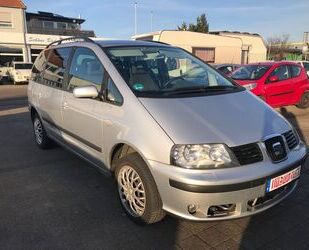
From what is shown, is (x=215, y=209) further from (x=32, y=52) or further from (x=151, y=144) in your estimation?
(x=32, y=52)

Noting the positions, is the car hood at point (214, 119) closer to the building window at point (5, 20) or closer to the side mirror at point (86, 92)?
the side mirror at point (86, 92)

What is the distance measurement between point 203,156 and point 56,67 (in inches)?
122

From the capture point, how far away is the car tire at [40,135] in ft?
19.5

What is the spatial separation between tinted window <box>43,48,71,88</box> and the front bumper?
7.92ft

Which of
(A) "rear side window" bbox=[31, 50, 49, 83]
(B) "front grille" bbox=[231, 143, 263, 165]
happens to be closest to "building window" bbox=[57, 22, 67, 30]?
(A) "rear side window" bbox=[31, 50, 49, 83]

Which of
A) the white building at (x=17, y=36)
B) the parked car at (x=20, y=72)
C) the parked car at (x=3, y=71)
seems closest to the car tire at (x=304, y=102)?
the parked car at (x=20, y=72)

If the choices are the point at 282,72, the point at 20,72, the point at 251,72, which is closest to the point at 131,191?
the point at 251,72

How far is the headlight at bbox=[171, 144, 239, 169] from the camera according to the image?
2893 millimetres

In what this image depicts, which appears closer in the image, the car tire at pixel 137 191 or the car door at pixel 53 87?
the car tire at pixel 137 191

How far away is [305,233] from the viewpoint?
3305 mm

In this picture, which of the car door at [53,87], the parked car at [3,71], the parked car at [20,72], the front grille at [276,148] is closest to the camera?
the front grille at [276,148]

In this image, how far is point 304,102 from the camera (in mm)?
11086

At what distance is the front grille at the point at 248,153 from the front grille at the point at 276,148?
131 mm

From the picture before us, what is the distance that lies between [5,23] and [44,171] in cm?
3315
